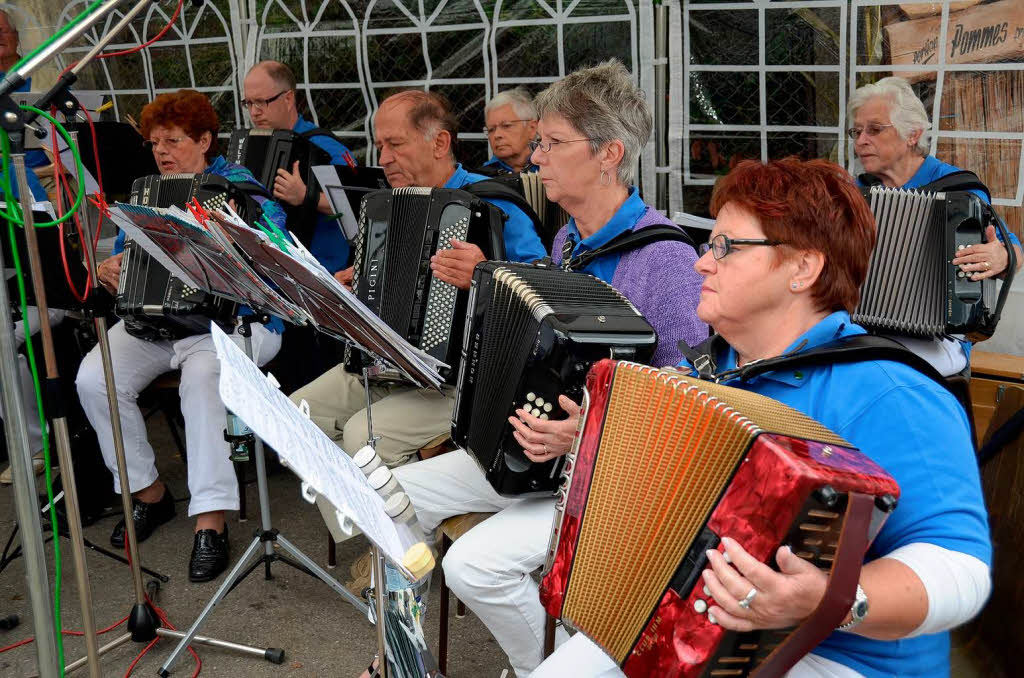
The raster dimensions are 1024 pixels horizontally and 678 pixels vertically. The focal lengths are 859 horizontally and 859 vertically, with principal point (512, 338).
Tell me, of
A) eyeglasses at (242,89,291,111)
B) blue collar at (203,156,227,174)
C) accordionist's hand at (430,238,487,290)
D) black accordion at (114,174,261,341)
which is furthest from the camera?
eyeglasses at (242,89,291,111)

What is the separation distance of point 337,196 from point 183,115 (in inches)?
35.8

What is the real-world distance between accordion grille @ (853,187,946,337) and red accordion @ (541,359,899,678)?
1886 mm

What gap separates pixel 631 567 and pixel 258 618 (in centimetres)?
200

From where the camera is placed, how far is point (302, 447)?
107cm

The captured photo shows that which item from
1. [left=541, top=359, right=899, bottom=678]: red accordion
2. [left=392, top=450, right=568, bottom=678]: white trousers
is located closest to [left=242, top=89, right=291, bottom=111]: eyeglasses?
[left=392, top=450, right=568, bottom=678]: white trousers

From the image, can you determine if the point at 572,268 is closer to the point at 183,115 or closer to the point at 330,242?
the point at 330,242

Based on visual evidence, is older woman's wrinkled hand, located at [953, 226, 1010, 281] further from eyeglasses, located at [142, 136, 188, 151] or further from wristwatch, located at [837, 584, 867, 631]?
eyeglasses, located at [142, 136, 188, 151]

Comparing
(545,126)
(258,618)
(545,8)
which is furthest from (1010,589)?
(545,8)

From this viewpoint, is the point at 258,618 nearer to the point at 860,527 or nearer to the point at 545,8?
the point at 860,527

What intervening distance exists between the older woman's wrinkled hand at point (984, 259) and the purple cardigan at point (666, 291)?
3.63ft

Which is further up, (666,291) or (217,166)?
(217,166)

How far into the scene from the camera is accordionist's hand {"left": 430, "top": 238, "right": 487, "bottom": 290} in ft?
8.34

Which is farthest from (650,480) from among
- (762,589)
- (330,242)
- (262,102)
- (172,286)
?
(262,102)

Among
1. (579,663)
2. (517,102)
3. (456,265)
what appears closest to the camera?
(579,663)
